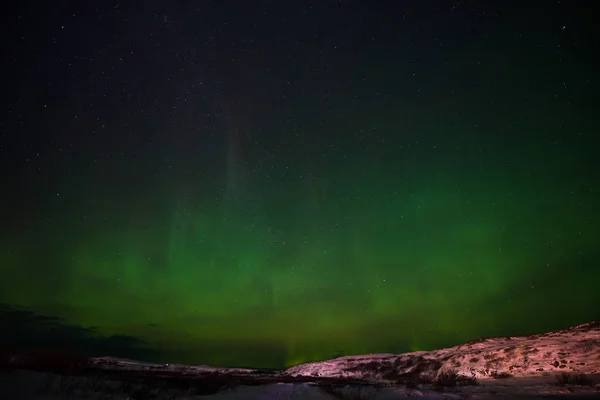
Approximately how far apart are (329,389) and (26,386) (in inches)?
393

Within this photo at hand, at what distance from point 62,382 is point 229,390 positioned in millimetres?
5316

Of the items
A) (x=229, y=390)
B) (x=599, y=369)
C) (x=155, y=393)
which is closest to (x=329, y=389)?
(x=229, y=390)

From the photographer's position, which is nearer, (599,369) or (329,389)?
(329,389)

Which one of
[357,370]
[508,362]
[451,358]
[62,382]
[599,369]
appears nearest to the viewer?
[62,382]

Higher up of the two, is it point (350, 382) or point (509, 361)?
point (509, 361)

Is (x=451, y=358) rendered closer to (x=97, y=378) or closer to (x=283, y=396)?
(x=283, y=396)

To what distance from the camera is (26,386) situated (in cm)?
995

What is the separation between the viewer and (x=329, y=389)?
43.2 feet

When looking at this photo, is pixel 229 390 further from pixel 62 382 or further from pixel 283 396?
pixel 62 382

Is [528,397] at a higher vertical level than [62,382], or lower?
lower

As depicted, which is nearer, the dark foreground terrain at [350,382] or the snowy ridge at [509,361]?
the dark foreground terrain at [350,382]

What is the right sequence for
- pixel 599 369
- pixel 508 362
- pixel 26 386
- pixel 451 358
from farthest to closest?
pixel 451 358
pixel 508 362
pixel 599 369
pixel 26 386

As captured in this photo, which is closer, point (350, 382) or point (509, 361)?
point (350, 382)

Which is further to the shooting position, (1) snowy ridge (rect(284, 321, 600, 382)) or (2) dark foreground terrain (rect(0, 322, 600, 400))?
(1) snowy ridge (rect(284, 321, 600, 382))
